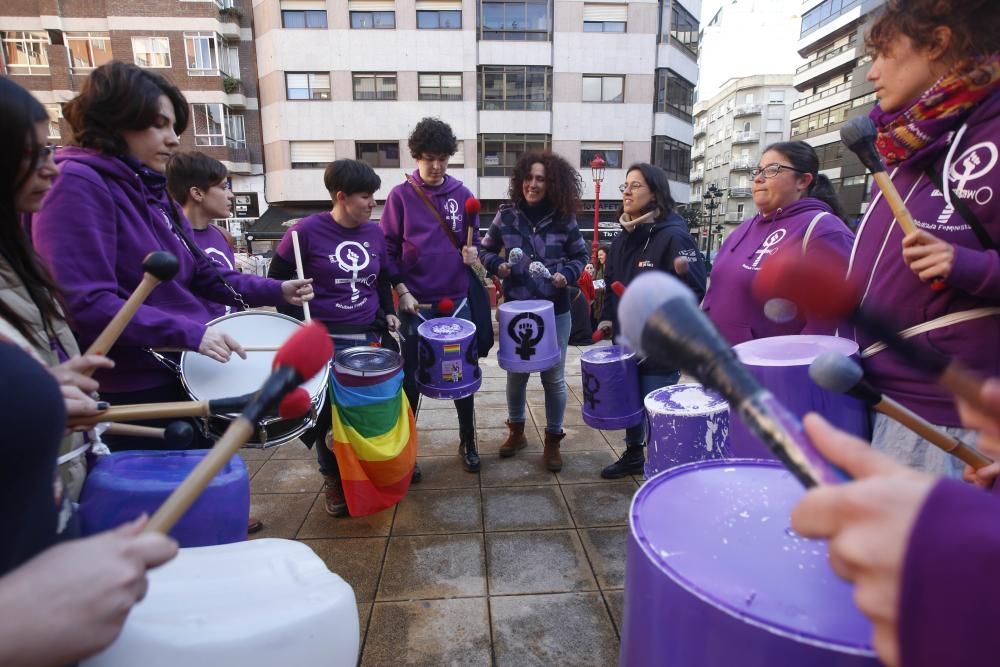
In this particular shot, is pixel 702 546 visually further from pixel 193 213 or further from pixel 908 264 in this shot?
pixel 193 213

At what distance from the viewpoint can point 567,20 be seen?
78.2ft

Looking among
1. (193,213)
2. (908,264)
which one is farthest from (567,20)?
(908,264)

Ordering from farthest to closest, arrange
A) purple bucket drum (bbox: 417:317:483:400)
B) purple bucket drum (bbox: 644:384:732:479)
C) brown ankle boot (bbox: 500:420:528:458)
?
brown ankle boot (bbox: 500:420:528:458), purple bucket drum (bbox: 417:317:483:400), purple bucket drum (bbox: 644:384:732:479)

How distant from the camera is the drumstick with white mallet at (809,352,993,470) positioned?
1069 mm

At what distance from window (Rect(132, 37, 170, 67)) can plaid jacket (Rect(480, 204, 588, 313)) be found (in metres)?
27.3

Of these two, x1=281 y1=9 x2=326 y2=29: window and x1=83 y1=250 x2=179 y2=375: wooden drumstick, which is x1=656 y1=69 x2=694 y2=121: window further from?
x1=83 y1=250 x2=179 y2=375: wooden drumstick

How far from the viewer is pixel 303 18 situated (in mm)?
23266

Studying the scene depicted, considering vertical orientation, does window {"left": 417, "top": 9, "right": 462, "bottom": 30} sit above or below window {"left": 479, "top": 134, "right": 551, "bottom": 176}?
above

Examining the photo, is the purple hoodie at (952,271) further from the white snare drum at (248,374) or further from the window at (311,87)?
the window at (311,87)

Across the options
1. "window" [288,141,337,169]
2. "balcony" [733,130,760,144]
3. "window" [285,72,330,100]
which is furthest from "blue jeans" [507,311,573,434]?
"balcony" [733,130,760,144]

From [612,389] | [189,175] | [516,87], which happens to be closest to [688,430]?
[612,389]

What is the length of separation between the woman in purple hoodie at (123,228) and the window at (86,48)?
2920 cm

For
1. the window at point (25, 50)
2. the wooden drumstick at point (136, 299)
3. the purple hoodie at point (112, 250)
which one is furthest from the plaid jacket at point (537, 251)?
the window at point (25, 50)

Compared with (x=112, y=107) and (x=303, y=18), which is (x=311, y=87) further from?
(x=112, y=107)
